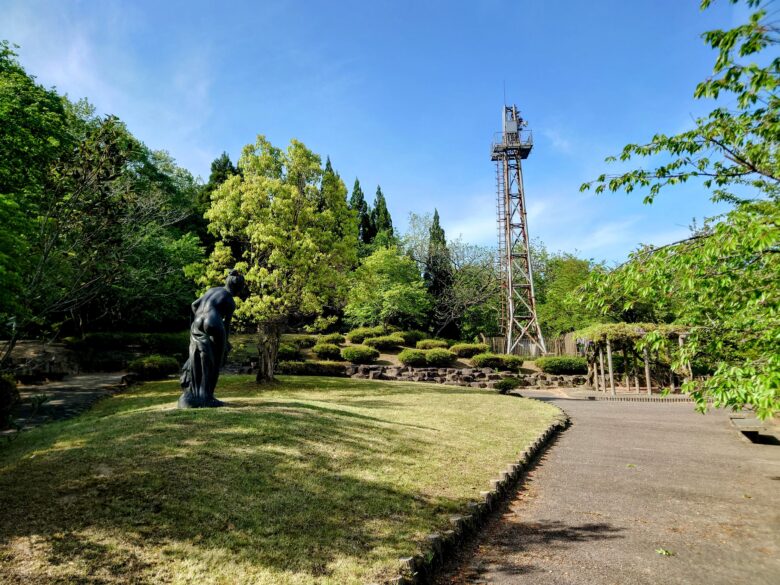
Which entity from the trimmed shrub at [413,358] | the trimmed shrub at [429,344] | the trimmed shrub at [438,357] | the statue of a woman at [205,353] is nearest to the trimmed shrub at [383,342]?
the trimmed shrub at [429,344]

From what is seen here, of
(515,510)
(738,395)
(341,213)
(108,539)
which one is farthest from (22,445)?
(341,213)

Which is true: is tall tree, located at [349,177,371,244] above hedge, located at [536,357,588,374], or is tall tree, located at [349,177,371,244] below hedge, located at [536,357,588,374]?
above

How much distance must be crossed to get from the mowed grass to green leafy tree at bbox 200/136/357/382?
320 inches

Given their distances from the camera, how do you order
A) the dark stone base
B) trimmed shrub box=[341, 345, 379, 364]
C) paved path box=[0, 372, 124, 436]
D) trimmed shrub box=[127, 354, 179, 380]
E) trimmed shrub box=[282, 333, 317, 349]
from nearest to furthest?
the dark stone base → paved path box=[0, 372, 124, 436] → trimmed shrub box=[127, 354, 179, 380] → trimmed shrub box=[341, 345, 379, 364] → trimmed shrub box=[282, 333, 317, 349]

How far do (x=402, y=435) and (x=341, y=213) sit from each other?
11679 mm

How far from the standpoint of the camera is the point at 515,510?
19.5 ft

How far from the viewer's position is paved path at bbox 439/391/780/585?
424cm

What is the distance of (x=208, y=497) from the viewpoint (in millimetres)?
4820

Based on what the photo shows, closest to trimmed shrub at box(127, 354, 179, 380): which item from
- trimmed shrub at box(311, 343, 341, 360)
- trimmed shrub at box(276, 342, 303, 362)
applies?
trimmed shrub at box(276, 342, 303, 362)

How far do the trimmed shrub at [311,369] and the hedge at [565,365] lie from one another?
12.1 m

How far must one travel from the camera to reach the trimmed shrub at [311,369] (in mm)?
22531

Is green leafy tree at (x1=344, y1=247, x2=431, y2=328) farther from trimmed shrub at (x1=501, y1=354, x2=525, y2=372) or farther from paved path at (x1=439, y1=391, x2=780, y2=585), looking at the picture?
paved path at (x1=439, y1=391, x2=780, y2=585)

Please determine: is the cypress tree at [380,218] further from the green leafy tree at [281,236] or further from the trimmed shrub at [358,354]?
the green leafy tree at [281,236]

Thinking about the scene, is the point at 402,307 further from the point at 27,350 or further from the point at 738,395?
the point at 738,395
